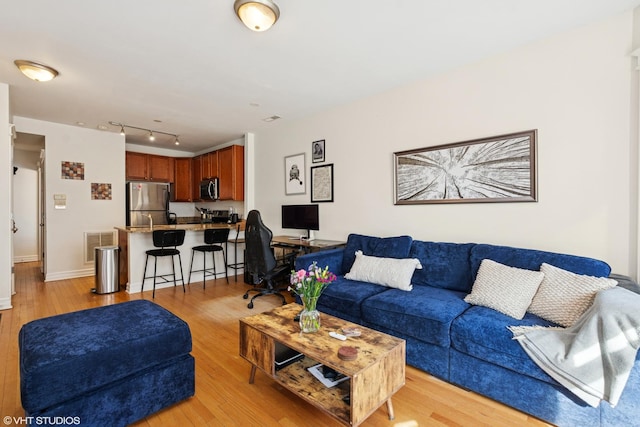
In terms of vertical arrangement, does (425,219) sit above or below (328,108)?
below

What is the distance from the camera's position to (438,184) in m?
3.12

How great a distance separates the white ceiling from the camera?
2.11 meters

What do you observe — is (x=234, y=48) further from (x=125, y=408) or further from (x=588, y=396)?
(x=588, y=396)

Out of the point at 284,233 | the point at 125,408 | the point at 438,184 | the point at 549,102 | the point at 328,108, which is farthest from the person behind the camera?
the point at 284,233

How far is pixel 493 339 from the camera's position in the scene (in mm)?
1817

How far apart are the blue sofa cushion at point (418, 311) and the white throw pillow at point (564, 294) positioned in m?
0.49

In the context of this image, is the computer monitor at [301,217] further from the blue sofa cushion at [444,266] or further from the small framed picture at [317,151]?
the blue sofa cushion at [444,266]

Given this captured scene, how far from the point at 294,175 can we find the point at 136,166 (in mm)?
3623

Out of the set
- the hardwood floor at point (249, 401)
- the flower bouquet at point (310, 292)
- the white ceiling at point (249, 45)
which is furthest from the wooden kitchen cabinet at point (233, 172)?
the flower bouquet at point (310, 292)

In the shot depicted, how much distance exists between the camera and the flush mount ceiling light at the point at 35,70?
9.22 feet

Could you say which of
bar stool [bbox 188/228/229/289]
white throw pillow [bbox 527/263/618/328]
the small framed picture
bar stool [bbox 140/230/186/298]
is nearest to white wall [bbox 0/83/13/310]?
bar stool [bbox 140/230/186/298]

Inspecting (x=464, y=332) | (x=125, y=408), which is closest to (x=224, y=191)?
(x=125, y=408)

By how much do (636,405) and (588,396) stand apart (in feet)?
0.69

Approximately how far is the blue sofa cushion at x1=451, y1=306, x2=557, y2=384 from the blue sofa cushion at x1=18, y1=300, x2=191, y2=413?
1747 mm
